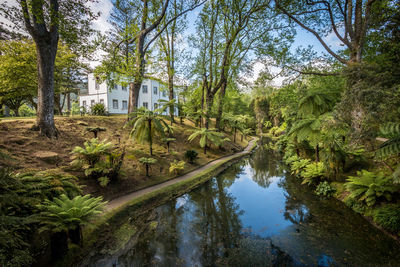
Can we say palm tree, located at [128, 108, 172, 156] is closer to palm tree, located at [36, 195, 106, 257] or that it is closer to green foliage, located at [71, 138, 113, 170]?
green foliage, located at [71, 138, 113, 170]

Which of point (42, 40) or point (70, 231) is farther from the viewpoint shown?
point (42, 40)

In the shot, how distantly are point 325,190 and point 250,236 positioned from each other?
475 centimetres

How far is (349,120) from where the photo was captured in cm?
420

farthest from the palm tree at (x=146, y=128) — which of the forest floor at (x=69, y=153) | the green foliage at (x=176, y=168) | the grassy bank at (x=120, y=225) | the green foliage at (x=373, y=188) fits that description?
the green foliage at (x=373, y=188)

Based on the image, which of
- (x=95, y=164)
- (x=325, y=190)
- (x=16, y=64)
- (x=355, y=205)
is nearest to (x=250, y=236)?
(x=355, y=205)

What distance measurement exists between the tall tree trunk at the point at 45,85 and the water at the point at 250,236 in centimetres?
660

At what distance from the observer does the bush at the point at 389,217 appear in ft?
14.4

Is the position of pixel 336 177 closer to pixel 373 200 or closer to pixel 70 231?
pixel 373 200

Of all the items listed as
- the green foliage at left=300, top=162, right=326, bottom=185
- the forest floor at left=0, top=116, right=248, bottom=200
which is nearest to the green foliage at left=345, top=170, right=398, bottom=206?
the green foliage at left=300, top=162, right=326, bottom=185

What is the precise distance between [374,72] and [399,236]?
4214mm

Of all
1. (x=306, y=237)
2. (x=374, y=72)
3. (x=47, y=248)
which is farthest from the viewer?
(x=306, y=237)

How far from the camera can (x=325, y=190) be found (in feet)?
23.8

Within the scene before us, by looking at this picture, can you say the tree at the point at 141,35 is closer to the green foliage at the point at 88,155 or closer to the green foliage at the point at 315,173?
the green foliage at the point at 88,155

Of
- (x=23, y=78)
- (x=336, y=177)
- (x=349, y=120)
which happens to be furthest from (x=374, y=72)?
(x=23, y=78)
